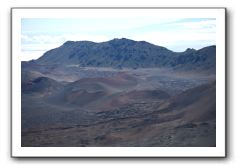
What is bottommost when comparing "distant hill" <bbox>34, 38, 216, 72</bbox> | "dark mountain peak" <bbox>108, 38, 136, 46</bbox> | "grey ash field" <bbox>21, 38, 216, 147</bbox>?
"grey ash field" <bbox>21, 38, 216, 147</bbox>

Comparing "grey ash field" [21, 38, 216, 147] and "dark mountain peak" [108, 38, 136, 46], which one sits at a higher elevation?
"dark mountain peak" [108, 38, 136, 46]

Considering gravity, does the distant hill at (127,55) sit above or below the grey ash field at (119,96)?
above

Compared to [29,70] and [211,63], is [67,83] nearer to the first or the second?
[29,70]

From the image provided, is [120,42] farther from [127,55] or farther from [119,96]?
[119,96]

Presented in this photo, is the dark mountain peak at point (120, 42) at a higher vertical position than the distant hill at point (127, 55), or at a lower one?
higher

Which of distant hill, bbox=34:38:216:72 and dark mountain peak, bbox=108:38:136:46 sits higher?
dark mountain peak, bbox=108:38:136:46

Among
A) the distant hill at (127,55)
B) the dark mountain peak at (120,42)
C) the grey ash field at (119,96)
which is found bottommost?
the grey ash field at (119,96)

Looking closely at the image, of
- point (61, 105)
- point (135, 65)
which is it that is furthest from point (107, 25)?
point (61, 105)
